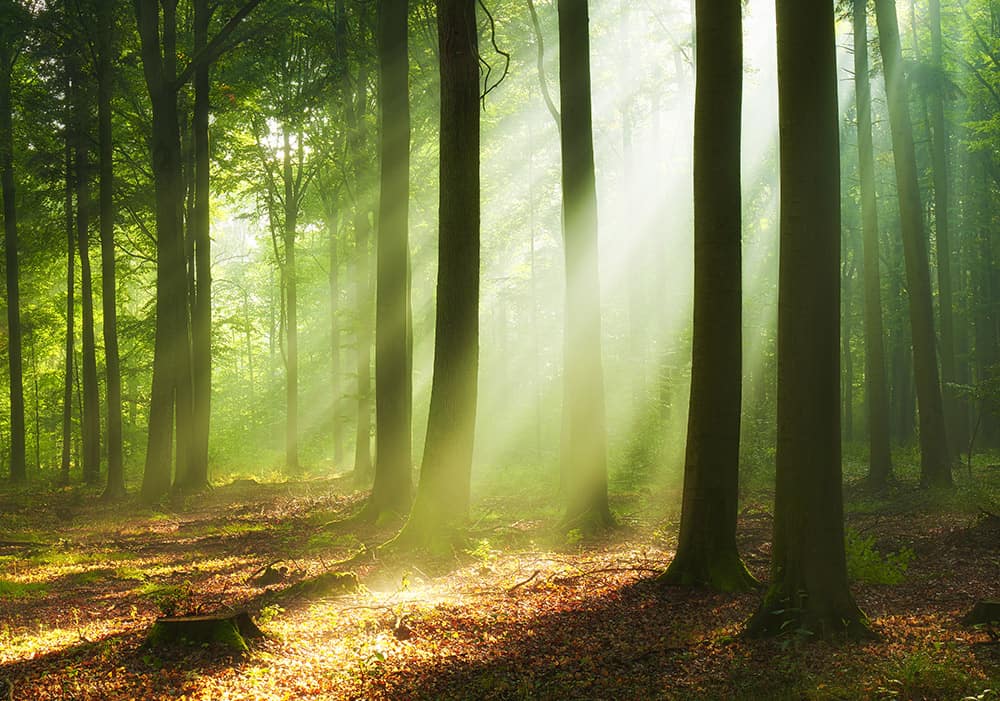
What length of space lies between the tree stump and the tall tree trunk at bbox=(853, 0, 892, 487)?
14.7 m

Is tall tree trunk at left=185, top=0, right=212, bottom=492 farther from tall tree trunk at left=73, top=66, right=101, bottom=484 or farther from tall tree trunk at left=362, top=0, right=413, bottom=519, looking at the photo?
tall tree trunk at left=362, top=0, right=413, bottom=519

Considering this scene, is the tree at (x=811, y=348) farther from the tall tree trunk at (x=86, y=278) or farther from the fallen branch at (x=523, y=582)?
the tall tree trunk at (x=86, y=278)

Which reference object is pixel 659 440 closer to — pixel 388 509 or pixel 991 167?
pixel 388 509

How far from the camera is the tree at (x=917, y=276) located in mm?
16203

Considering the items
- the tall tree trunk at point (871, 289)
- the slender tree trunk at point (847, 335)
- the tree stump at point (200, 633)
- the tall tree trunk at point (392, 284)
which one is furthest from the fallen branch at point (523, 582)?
the slender tree trunk at point (847, 335)

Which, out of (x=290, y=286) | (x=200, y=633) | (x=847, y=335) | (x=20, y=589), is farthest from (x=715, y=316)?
(x=847, y=335)

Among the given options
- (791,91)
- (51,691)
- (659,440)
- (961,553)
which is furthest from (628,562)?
(659,440)

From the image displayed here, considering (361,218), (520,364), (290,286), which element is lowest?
(520,364)

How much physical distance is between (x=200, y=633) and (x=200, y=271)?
17578mm

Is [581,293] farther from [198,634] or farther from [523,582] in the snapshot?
[198,634]

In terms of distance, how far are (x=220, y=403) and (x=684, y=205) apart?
31915 millimetres

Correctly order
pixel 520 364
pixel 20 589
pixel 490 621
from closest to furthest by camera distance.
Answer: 1. pixel 490 621
2. pixel 20 589
3. pixel 520 364

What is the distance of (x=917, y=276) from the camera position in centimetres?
1680

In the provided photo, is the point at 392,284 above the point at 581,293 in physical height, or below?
above
